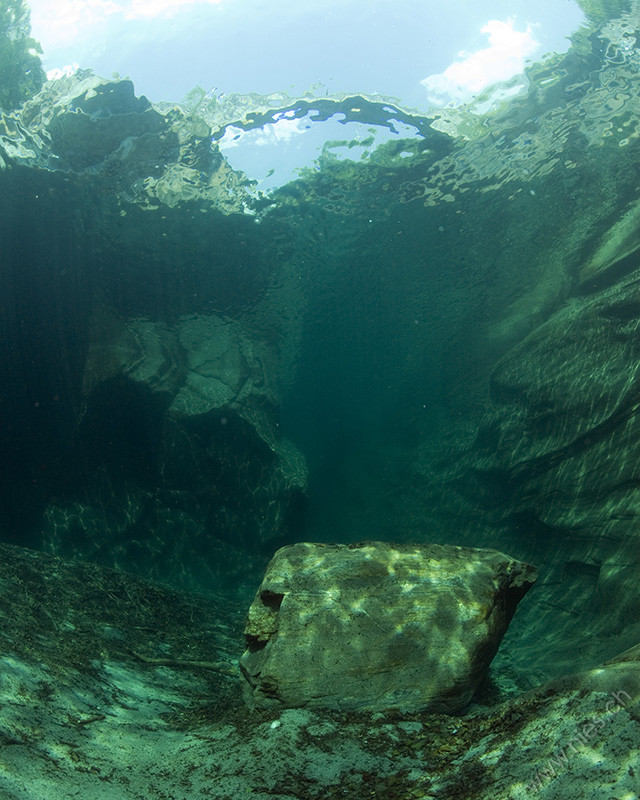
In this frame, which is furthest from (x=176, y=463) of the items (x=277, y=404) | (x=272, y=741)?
(x=272, y=741)

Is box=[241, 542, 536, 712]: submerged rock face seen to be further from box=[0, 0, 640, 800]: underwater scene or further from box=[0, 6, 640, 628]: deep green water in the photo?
box=[0, 6, 640, 628]: deep green water

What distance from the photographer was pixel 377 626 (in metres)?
4.07

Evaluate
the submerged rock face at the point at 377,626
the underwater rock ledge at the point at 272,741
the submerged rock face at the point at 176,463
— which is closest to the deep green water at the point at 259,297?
the submerged rock face at the point at 176,463

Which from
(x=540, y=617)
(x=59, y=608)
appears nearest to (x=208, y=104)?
(x=59, y=608)

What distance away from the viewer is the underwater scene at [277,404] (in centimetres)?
303

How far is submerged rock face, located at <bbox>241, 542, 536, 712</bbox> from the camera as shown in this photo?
12.2 ft

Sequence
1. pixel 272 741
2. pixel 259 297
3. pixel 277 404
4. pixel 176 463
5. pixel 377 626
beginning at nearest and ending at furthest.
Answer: pixel 272 741 < pixel 377 626 < pixel 176 463 < pixel 277 404 < pixel 259 297

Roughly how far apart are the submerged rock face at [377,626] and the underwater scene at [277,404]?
0.03 metres

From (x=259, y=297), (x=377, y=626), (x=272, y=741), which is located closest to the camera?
(x=272, y=741)

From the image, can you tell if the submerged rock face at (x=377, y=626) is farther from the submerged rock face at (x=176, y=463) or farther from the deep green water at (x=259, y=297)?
the submerged rock face at (x=176, y=463)

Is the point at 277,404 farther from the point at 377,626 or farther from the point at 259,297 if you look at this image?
the point at 377,626

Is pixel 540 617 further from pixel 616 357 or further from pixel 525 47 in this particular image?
pixel 525 47

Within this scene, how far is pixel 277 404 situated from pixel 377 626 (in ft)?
39.5

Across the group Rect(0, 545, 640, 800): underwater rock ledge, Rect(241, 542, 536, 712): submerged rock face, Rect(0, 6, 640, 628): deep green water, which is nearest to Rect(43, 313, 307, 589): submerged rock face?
Rect(0, 6, 640, 628): deep green water
